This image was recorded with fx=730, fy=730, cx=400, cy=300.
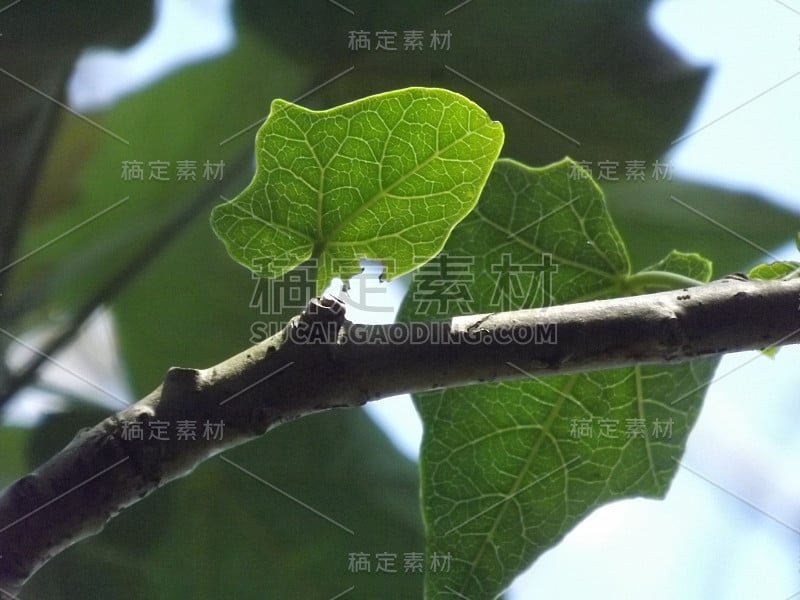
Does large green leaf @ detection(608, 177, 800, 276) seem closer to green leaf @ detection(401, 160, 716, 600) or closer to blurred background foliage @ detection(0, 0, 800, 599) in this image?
blurred background foliage @ detection(0, 0, 800, 599)

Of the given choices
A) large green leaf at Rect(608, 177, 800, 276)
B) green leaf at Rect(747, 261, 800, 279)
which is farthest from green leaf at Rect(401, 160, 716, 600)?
large green leaf at Rect(608, 177, 800, 276)

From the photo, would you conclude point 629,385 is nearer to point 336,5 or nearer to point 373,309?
point 373,309

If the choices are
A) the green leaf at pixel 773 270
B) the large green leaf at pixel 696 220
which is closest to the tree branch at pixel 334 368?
the green leaf at pixel 773 270

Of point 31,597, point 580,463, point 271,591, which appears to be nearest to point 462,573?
point 580,463

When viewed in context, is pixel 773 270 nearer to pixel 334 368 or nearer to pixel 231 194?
pixel 334 368

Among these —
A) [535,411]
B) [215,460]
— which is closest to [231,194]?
[215,460]
